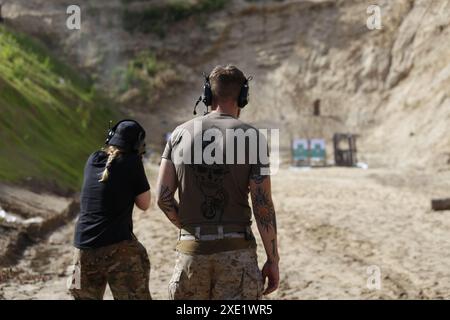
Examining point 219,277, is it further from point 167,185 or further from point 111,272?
point 111,272

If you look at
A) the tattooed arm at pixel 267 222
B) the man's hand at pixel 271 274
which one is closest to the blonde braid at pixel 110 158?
the tattooed arm at pixel 267 222

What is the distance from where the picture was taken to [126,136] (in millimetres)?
5297

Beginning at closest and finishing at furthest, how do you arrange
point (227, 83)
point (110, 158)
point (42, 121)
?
point (227, 83)
point (110, 158)
point (42, 121)

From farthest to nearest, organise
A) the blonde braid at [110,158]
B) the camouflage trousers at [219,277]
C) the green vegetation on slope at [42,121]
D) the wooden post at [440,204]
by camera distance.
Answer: the green vegetation on slope at [42,121]
the wooden post at [440,204]
the blonde braid at [110,158]
the camouflage trousers at [219,277]

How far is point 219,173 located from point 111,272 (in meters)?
1.39

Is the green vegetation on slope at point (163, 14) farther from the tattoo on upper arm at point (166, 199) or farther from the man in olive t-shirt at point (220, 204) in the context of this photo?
the man in olive t-shirt at point (220, 204)

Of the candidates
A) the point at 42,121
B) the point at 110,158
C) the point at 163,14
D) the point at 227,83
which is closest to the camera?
the point at 227,83

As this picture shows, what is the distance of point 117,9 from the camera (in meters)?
41.8

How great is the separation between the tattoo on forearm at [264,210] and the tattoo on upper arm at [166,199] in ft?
1.72

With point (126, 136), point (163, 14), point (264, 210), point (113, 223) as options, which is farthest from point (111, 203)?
point (163, 14)

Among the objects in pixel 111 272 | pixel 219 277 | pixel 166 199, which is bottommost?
pixel 219 277

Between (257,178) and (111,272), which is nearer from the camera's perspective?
(257,178)

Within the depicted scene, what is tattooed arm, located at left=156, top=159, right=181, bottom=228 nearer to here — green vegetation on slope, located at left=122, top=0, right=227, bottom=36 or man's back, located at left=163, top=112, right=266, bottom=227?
man's back, located at left=163, top=112, right=266, bottom=227

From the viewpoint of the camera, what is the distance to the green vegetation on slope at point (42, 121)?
16.7m
